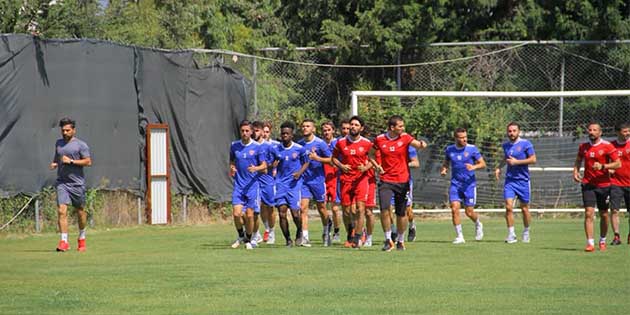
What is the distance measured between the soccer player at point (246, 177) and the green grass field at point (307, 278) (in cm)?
55

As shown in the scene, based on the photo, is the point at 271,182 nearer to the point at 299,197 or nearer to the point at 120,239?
the point at 299,197

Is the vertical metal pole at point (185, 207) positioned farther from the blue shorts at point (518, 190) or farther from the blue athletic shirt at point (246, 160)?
the blue shorts at point (518, 190)

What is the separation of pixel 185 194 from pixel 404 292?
14505mm

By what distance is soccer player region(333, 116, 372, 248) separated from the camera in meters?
19.9

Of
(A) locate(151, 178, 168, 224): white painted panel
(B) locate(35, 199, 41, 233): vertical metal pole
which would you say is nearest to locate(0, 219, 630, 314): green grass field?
(B) locate(35, 199, 41, 233): vertical metal pole

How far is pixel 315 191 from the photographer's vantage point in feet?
70.0

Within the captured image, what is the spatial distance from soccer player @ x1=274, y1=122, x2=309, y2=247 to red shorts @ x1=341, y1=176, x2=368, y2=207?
864 millimetres

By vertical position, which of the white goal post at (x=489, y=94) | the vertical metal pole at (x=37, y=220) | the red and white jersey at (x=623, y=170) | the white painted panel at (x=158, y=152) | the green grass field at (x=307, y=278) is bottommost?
the green grass field at (x=307, y=278)

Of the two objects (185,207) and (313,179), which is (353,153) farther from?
(185,207)

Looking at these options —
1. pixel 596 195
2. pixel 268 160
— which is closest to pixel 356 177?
pixel 268 160

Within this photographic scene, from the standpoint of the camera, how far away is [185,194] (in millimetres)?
27031

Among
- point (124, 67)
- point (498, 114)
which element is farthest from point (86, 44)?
point (498, 114)

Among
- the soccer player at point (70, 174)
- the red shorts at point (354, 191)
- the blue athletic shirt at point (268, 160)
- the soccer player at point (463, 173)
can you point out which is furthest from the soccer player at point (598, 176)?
the soccer player at point (70, 174)

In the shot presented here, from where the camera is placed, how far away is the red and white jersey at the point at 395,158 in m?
19.3
